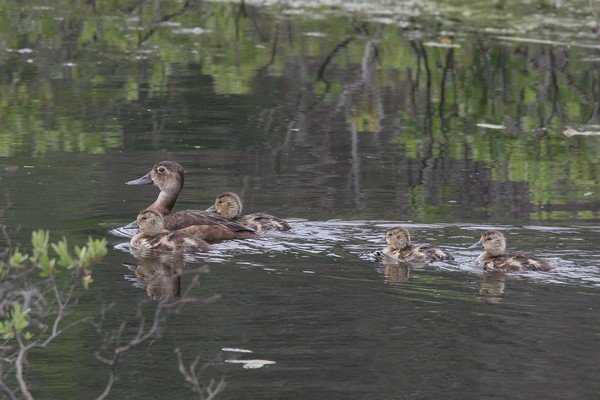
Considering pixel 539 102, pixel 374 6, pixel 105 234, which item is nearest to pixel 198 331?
pixel 105 234

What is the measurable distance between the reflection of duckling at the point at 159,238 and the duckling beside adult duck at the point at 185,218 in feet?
0.59

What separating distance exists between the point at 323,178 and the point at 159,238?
2726 mm

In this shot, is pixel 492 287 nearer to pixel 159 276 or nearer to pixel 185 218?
pixel 159 276

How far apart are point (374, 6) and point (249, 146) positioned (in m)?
10.4

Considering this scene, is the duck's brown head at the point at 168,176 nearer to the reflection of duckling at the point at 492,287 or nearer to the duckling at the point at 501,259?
the duckling at the point at 501,259

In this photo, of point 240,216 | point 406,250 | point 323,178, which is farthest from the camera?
point 323,178

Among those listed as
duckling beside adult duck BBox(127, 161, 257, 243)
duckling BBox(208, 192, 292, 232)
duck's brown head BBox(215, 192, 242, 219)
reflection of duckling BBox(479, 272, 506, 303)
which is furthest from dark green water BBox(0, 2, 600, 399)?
duck's brown head BBox(215, 192, 242, 219)

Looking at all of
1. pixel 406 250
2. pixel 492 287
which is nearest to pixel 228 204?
pixel 406 250

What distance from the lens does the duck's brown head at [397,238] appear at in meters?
9.67

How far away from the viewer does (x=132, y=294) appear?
330 inches

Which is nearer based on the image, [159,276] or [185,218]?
[159,276]

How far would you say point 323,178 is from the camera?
1257 centimetres

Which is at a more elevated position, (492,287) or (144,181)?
(144,181)

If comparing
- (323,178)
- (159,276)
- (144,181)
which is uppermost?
(144,181)
